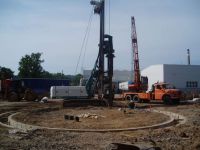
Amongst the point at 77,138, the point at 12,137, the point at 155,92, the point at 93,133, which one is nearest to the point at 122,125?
the point at 93,133

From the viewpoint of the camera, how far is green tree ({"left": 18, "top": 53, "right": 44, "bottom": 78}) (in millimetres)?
82750

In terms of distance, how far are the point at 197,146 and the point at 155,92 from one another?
2416cm

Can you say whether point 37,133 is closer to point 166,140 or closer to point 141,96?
point 166,140

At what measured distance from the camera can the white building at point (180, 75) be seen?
57500mm

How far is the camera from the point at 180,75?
58.3 meters

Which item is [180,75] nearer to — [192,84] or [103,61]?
[192,84]

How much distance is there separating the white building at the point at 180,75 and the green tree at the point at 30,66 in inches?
1352

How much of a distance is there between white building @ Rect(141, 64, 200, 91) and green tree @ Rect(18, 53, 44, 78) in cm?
3434

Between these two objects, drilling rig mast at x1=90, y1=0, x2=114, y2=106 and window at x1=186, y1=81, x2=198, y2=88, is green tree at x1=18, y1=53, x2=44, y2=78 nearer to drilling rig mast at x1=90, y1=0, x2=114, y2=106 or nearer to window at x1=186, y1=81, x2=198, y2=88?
window at x1=186, y1=81, x2=198, y2=88

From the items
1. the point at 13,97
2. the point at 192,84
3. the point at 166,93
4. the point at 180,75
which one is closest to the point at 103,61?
the point at 166,93

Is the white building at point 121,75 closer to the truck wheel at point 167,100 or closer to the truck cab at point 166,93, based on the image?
the truck cab at point 166,93

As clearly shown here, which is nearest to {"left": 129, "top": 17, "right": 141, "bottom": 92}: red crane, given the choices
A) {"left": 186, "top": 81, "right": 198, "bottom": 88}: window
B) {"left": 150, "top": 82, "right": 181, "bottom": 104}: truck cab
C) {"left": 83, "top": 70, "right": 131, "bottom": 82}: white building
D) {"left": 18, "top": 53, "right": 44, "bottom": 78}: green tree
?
{"left": 150, "top": 82, "right": 181, "bottom": 104}: truck cab

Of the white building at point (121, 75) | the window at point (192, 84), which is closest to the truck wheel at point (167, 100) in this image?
the window at point (192, 84)

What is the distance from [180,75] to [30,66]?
3962 cm
